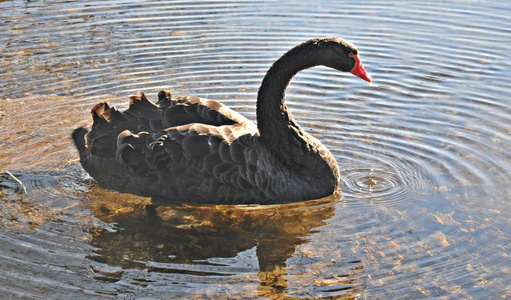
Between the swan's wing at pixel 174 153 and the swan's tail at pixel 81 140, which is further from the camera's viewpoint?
the swan's tail at pixel 81 140

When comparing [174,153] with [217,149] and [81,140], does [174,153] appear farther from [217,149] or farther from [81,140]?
[81,140]

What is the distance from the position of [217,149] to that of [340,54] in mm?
1613

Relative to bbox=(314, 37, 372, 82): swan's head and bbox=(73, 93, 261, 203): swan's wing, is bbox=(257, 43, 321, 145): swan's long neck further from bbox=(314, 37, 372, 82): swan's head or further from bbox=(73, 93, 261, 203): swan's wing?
bbox=(73, 93, 261, 203): swan's wing

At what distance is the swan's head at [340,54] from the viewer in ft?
25.1

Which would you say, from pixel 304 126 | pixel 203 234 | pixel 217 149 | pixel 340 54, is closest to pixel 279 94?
pixel 340 54

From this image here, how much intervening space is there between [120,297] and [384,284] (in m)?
2.19

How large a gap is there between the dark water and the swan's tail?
1.09 ft

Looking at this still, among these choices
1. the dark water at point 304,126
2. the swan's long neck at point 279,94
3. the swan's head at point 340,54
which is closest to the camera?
the dark water at point 304,126

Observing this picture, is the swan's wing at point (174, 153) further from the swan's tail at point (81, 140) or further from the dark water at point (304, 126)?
the dark water at point (304, 126)

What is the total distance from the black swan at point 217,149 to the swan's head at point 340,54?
1cm

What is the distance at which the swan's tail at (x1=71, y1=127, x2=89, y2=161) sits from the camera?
818 centimetres

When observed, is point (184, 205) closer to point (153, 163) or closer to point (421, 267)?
Result: point (153, 163)

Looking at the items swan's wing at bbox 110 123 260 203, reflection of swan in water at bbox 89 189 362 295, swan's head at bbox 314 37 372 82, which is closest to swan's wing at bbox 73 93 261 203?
swan's wing at bbox 110 123 260 203

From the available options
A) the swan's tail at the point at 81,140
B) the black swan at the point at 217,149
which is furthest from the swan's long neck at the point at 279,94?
the swan's tail at the point at 81,140
